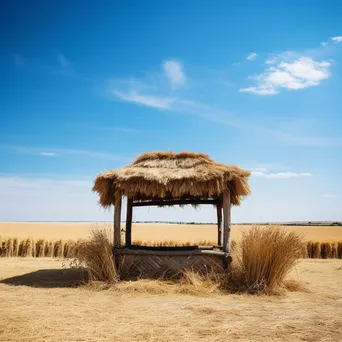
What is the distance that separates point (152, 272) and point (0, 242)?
908cm

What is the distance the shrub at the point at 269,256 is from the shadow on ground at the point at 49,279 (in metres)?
3.71

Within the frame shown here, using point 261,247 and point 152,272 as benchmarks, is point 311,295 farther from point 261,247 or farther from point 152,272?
point 152,272

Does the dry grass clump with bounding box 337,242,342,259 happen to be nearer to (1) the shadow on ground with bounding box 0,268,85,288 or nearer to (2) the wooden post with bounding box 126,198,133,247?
(2) the wooden post with bounding box 126,198,133,247

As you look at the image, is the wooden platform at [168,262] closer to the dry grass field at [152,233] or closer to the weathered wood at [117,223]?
the weathered wood at [117,223]

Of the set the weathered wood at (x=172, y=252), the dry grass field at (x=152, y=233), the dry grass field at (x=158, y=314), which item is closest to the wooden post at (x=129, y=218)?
the dry grass field at (x=152, y=233)

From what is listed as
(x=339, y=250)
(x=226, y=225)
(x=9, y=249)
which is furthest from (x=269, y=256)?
(x=9, y=249)

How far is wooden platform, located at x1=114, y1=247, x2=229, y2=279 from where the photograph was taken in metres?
8.16

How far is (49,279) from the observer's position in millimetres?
8906

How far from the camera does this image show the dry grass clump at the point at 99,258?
7754 mm

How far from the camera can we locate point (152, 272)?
8.31 meters

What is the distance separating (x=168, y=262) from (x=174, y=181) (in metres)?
1.84

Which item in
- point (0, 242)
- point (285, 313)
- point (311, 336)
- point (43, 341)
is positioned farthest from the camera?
point (0, 242)

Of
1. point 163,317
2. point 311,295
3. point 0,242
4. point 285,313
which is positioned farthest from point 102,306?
point 0,242

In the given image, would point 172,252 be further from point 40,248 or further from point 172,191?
point 40,248
